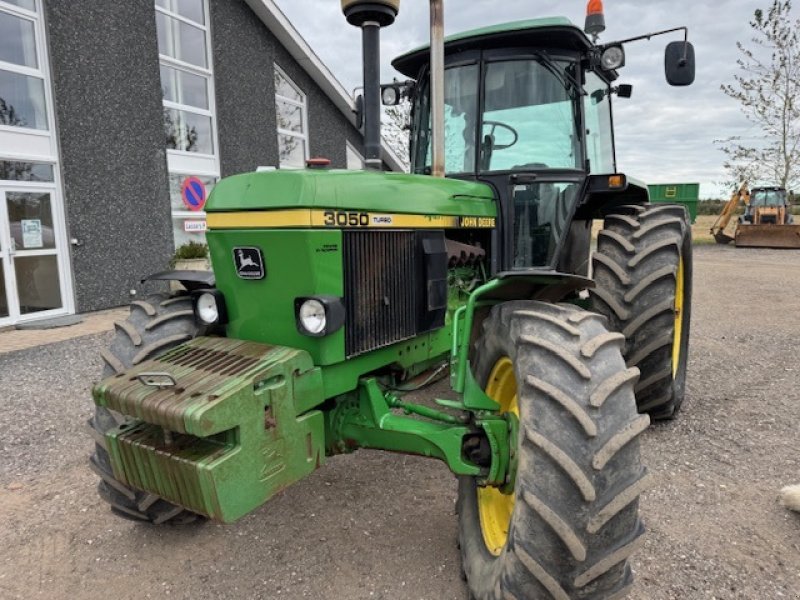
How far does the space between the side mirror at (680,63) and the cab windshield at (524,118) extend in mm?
584

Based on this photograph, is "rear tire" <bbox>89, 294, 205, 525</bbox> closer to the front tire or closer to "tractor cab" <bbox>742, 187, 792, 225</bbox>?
the front tire

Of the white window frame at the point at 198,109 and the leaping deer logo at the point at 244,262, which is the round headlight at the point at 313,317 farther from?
the white window frame at the point at 198,109

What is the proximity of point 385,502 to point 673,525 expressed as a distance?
4.80 feet

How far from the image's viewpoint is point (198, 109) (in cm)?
1155

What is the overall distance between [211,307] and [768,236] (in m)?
20.7

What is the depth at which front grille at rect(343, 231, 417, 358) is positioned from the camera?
267 centimetres

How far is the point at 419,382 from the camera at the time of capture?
340 cm

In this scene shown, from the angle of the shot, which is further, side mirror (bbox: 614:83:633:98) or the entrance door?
the entrance door

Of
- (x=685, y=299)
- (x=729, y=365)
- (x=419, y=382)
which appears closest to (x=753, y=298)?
(x=729, y=365)

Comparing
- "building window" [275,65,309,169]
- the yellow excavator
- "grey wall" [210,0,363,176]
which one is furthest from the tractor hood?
the yellow excavator

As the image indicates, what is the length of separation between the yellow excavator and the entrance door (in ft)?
64.3

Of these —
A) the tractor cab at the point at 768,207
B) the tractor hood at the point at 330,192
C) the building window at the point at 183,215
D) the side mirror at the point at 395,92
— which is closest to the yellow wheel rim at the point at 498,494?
the tractor hood at the point at 330,192

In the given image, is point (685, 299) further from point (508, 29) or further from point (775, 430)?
point (508, 29)

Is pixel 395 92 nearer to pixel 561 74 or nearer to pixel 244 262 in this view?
pixel 561 74
